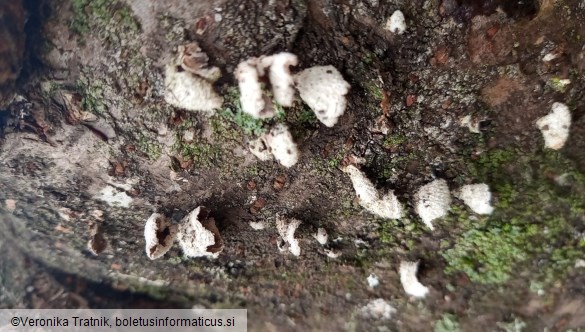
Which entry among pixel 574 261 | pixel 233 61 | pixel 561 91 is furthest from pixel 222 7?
pixel 574 261

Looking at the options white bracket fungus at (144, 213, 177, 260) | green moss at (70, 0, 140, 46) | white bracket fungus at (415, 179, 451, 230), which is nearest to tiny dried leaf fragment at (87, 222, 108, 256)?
white bracket fungus at (144, 213, 177, 260)

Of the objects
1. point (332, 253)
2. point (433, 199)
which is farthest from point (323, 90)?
point (332, 253)

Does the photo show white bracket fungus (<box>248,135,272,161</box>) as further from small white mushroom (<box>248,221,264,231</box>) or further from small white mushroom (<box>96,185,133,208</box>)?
small white mushroom (<box>96,185,133,208</box>)

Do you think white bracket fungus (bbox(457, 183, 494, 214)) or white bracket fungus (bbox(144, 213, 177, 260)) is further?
white bracket fungus (bbox(144, 213, 177, 260))

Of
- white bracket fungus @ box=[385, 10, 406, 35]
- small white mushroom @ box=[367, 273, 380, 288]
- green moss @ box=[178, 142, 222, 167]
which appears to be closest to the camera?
white bracket fungus @ box=[385, 10, 406, 35]

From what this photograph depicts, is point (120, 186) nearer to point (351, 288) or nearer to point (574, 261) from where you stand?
point (351, 288)
